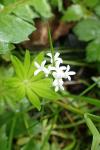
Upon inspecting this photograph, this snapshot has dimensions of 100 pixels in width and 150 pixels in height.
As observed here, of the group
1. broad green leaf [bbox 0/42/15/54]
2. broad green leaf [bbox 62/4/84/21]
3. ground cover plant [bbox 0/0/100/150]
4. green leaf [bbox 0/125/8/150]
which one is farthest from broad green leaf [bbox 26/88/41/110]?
broad green leaf [bbox 62/4/84/21]

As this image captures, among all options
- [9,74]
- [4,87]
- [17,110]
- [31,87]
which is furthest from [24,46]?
[31,87]

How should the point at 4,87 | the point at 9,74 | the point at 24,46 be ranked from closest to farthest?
the point at 4,87 → the point at 9,74 → the point at 24,46

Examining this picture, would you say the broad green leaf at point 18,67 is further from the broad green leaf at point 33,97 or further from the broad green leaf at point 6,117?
the broad green leaf at point 6,117

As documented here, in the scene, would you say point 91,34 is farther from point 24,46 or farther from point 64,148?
point 64,148

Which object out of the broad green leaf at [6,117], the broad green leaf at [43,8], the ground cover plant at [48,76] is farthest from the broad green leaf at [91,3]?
the broad green leaf at [6,117]

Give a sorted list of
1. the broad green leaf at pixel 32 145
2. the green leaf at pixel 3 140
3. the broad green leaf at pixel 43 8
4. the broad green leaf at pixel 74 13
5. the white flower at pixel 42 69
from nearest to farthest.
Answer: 1. the white flower at pixel 42 69
2. the green leaf at pixel 3 140
3. the broad green leaf at pixel 32 145
4. the broad green leaf at pixel 43 8
5. the broad green leaf at pixel 74 13

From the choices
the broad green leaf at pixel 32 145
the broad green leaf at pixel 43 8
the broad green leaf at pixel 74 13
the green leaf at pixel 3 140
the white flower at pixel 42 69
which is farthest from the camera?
the broad green leaf at pixel 74 13

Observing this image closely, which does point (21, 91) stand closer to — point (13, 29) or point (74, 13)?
point (13, 29)
